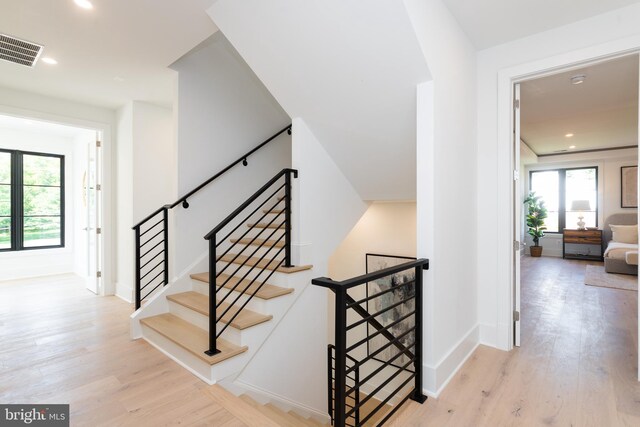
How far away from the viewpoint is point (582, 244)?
26.0ft

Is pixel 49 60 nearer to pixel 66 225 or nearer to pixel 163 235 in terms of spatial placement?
pixel 163 235

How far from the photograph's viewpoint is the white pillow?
6781 mm

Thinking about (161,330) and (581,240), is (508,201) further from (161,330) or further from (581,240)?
(581,240)

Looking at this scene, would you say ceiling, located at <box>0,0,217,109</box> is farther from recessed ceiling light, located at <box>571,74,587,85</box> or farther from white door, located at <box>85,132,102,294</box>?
recessed ceiling light, located at <box>571,74,587,85</box>

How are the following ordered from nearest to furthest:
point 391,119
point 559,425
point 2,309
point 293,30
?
1. point 559,425
2. point 293,30
3. point 391,119
4. point 2,309

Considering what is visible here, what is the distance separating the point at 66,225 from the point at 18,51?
4.51m

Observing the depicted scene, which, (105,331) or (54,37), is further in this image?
(105,331)

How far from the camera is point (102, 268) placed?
15.2ft

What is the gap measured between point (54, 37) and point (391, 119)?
2952 mm

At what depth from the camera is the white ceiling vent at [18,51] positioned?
2.85m

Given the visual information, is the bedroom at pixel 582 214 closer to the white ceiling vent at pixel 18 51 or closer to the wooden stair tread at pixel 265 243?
the wooden stair tread at pixel 265 243

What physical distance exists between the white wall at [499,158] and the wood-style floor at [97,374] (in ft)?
7.19

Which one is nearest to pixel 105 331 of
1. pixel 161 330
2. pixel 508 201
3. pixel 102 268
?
pixel 161 330

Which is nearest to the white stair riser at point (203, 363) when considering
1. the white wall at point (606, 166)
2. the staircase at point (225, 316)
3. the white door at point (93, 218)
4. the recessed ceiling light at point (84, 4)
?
the staircase at point (225, 316)
